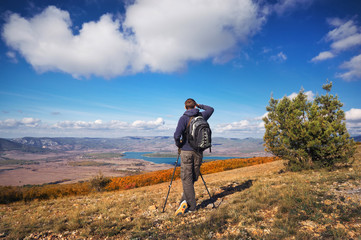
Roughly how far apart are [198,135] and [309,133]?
329 inches

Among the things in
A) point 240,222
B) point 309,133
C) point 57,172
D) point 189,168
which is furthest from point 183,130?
point 57,172

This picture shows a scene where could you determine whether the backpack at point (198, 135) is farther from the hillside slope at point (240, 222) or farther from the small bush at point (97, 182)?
the small bush at point (97, 182)

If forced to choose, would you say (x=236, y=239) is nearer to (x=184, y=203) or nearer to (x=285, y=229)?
(x=285, y=229)

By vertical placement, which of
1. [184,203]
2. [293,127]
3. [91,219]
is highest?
[293,127]

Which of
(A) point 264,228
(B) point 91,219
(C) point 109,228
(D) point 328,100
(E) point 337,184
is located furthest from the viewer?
(D) point 328,100

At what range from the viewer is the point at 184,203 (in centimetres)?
495

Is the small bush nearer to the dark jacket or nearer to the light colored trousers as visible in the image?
the light colored trousers

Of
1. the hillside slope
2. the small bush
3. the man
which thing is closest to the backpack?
the man

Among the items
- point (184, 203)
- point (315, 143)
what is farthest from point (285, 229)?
point (315, 143)

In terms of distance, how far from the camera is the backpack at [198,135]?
15.3 feet

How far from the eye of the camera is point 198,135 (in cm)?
466

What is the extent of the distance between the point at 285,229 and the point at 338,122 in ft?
29.9

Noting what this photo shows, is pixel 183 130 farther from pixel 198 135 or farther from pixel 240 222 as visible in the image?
pixel 240 222

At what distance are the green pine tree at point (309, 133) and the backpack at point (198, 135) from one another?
7.54 metres
